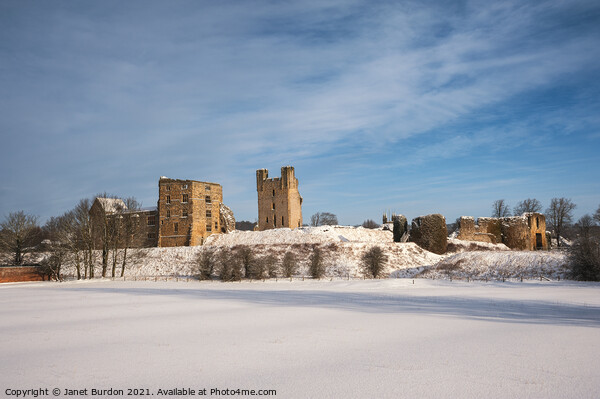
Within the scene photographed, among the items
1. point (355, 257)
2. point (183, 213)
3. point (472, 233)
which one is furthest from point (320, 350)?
point (183, 213)

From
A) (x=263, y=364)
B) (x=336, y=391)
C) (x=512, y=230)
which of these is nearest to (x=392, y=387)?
(x=336, y=391)

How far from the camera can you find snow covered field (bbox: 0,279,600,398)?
5770mm

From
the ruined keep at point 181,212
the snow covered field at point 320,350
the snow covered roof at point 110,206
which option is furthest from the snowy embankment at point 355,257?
the snow covered field at point 320,350

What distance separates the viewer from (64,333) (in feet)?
32.2

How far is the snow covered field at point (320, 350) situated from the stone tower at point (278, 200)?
53173 mm

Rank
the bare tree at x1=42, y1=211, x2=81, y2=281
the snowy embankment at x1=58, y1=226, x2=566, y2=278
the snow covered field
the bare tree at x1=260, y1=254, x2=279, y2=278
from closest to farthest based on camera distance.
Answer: the snow covered field
the snowy embankment at x1=58, y1=226, x2=566, y2=278
the bare tree at x1=260, y1=254, x2=279, y2=278
the bare tree at x1=42, y1=211, x2=81, y2=281

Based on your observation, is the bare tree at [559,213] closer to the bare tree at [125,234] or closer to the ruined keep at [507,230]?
the ruined keep at [507,230]

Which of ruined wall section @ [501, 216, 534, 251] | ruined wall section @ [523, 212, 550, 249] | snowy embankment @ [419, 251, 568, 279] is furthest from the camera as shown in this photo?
ruined wall section @ [523, 212, 550, 249]

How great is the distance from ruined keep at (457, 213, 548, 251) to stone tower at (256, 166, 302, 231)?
27812 mm

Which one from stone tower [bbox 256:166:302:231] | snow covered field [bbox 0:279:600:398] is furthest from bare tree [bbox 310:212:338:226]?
snow covered field [bbox 0:279:600:398]

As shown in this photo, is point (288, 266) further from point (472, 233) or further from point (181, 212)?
point (472, 233)

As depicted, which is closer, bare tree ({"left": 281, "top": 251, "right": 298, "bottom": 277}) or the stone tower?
bare tree ({"left": 281, "top": 251, "right": 298, "bottom": 277})

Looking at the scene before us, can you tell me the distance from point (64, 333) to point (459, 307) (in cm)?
1181

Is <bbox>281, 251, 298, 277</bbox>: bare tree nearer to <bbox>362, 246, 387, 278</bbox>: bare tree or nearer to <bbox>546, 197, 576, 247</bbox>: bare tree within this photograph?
<bbox>362, 246, 387, 278</bbox>: bare tree
